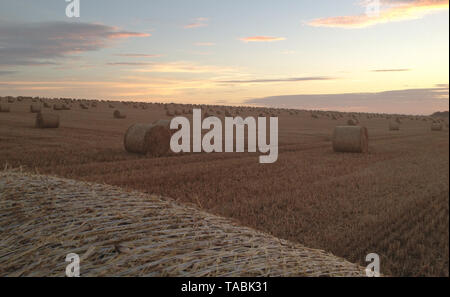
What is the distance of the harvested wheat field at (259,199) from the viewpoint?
3066 mm

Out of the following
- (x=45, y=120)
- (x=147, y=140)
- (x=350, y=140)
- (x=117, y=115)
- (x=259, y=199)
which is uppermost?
(x=117, y=115)

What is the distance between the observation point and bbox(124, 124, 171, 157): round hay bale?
16.3 metres

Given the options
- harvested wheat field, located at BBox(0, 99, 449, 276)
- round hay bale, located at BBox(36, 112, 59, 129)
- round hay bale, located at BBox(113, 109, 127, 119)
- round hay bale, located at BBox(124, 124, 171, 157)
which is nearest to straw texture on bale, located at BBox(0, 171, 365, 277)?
harvested wheat field, located at BBox(0, 99, 449, 276)

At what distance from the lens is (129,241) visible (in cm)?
294

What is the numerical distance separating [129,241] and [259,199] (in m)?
6.84

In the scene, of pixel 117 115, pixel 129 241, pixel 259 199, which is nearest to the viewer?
pixel 129 241

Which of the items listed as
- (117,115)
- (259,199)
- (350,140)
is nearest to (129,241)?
(259,199)

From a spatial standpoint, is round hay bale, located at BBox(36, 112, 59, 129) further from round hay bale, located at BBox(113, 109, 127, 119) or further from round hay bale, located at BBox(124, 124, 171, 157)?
round hay bale, located at BBox(113, 109, 127, 119)

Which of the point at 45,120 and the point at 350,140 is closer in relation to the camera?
the point at 350,140

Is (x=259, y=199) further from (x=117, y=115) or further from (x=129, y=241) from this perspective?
(x=117, y=115)

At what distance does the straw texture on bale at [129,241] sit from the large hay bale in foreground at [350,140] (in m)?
16.4

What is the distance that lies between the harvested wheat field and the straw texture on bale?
0.02 m

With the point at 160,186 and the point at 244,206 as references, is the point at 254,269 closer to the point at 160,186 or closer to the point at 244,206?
the point at 244,206
